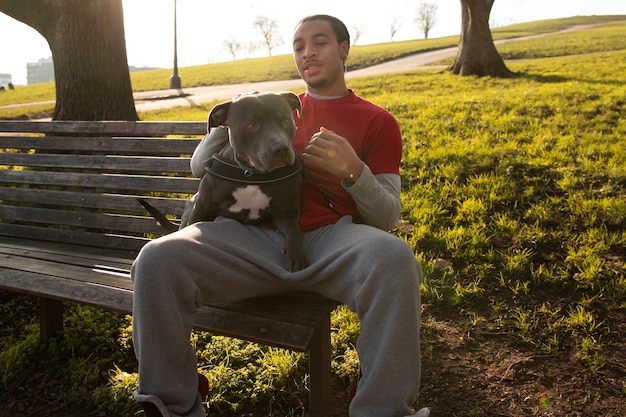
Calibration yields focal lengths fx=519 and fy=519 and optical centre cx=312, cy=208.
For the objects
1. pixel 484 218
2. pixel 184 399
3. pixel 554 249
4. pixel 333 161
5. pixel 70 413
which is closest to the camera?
pixel 184 399

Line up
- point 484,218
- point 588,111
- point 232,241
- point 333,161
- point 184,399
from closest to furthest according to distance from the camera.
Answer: point 184,399 → point 333,161 → point 232,241 → point 484,218 → point 588,111

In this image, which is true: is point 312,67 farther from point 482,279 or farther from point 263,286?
point 482,279

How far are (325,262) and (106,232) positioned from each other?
2.54 meters

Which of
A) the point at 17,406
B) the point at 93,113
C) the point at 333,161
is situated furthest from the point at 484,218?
the point at 93,113

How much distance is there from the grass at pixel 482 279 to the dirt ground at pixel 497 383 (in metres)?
0.03

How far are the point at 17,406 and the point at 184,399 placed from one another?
1.39 metres

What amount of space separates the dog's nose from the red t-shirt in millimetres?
345

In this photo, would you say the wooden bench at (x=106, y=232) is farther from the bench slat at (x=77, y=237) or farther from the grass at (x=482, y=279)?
the grass at (x=482, y=279)

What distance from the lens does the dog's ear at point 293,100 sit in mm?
2688

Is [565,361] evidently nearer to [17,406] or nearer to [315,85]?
[315,85]

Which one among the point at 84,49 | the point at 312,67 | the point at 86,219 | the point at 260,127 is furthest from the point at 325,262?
the point at 84,49

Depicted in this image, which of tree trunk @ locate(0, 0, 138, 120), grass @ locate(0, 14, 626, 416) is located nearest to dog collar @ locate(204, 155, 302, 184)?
grass @ locate(0, 14, 626, 416)

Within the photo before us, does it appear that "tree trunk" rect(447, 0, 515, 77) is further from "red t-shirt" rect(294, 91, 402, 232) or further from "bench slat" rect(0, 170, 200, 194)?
"red t-shirt" rect(294, 91, 402, 232)

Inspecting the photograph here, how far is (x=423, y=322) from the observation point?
3.32 m
